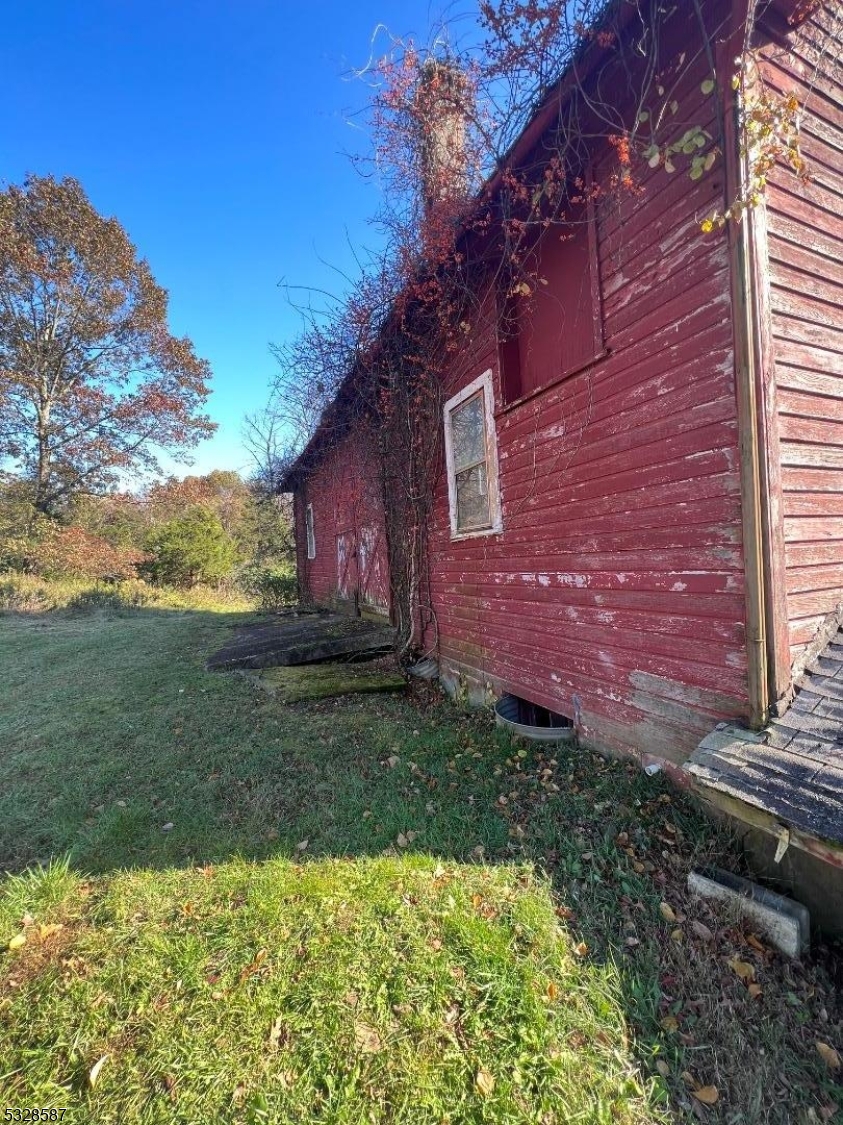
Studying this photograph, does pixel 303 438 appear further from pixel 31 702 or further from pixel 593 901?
pixel 593 901

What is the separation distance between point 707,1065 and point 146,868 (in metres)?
2.69

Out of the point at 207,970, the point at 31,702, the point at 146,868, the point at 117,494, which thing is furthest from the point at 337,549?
the point at 117,494

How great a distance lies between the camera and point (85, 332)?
17.8 metres

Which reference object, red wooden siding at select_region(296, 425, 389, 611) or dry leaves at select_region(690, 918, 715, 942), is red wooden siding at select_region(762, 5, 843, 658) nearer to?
dry leaves at select_region(690, 918, 715, 942)

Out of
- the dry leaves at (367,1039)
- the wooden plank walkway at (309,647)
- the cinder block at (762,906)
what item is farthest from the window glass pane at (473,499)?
the dry leaves at (367,1039)

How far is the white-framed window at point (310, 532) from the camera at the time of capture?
12.6 m

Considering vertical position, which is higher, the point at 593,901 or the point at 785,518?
the point at 785,518

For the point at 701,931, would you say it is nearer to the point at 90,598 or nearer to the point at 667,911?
the point at 667,911

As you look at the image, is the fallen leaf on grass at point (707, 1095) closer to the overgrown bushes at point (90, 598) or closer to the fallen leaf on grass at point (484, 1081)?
the fallen leaf on grass at point (484, 1081)

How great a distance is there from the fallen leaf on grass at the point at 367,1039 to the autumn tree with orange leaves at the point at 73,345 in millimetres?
20906

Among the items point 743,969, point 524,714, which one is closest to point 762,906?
point 743,969

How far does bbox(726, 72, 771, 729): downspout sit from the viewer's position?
7.47 ft

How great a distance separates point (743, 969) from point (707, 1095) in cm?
52

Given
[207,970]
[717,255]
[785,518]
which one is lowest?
[207,970]
